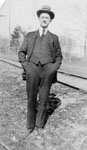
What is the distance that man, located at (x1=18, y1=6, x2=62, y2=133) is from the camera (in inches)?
225

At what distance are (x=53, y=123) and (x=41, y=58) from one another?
162 cm

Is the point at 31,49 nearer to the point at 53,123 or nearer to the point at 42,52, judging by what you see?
the point at 42,52

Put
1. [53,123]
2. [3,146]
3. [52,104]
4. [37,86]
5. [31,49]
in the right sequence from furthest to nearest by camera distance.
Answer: [52,104]
[53,123]
[37,86]
[31,49]
[3,146]

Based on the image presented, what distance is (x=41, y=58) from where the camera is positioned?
5.73 m

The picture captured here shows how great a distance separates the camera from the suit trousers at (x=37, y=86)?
18.8ft

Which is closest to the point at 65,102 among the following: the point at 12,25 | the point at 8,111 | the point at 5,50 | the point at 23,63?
the point at 8,111

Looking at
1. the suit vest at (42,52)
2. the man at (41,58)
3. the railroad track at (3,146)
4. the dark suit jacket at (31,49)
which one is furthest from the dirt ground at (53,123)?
the suit vest at (42,52)

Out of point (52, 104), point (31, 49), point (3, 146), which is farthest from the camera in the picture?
point (52, 104)

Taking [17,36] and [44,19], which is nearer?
[44,19]

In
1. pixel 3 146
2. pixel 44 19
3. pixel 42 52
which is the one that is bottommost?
pixel 3 146

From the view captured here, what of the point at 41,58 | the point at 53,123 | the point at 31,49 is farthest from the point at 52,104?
the point at 31,49

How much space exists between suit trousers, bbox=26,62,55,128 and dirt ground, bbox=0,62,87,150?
1.00 feet

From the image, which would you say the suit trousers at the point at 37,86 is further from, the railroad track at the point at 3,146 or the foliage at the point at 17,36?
the foliage at the point at 17,36

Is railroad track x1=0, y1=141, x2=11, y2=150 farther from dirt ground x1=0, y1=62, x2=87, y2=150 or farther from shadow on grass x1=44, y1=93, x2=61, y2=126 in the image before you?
shadow on grass x1=44, y1=93, x2=61, y2=126
